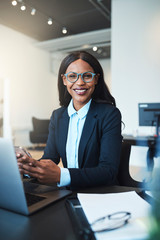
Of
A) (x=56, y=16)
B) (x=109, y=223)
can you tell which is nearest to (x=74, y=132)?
(x=109, y=223)

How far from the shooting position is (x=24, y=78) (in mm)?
7660

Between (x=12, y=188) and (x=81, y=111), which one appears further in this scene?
(x=81, y=111)

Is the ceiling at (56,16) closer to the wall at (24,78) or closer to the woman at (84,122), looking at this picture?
the wall at (24,78)

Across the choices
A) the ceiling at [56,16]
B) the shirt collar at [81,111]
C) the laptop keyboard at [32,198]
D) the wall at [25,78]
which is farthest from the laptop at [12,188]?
the wall at [25,78]

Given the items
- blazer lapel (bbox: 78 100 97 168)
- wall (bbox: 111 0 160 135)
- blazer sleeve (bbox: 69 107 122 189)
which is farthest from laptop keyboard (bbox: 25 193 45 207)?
wall (bbox: 111 0 160 135)

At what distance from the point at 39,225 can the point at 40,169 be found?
0.33m

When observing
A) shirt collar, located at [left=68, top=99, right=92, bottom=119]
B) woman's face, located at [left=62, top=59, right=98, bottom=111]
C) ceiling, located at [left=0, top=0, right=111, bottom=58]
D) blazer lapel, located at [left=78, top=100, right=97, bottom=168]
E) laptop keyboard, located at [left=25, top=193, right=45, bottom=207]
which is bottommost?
laptop keyboard, located at [left=25, top=193, right=45, bottom=207]

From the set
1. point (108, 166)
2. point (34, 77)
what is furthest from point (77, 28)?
point (108, 166)

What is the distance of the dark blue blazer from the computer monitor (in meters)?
1.93

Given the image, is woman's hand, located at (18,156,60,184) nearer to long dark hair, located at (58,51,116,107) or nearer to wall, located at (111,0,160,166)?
long dark hair, located at (58,51,116,107)

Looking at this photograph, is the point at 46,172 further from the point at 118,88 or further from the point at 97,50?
the point at 97,50

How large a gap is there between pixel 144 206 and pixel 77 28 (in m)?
6.77

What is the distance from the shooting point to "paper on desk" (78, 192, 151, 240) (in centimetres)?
55

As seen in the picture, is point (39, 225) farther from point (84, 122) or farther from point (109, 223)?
point (84, 122)
